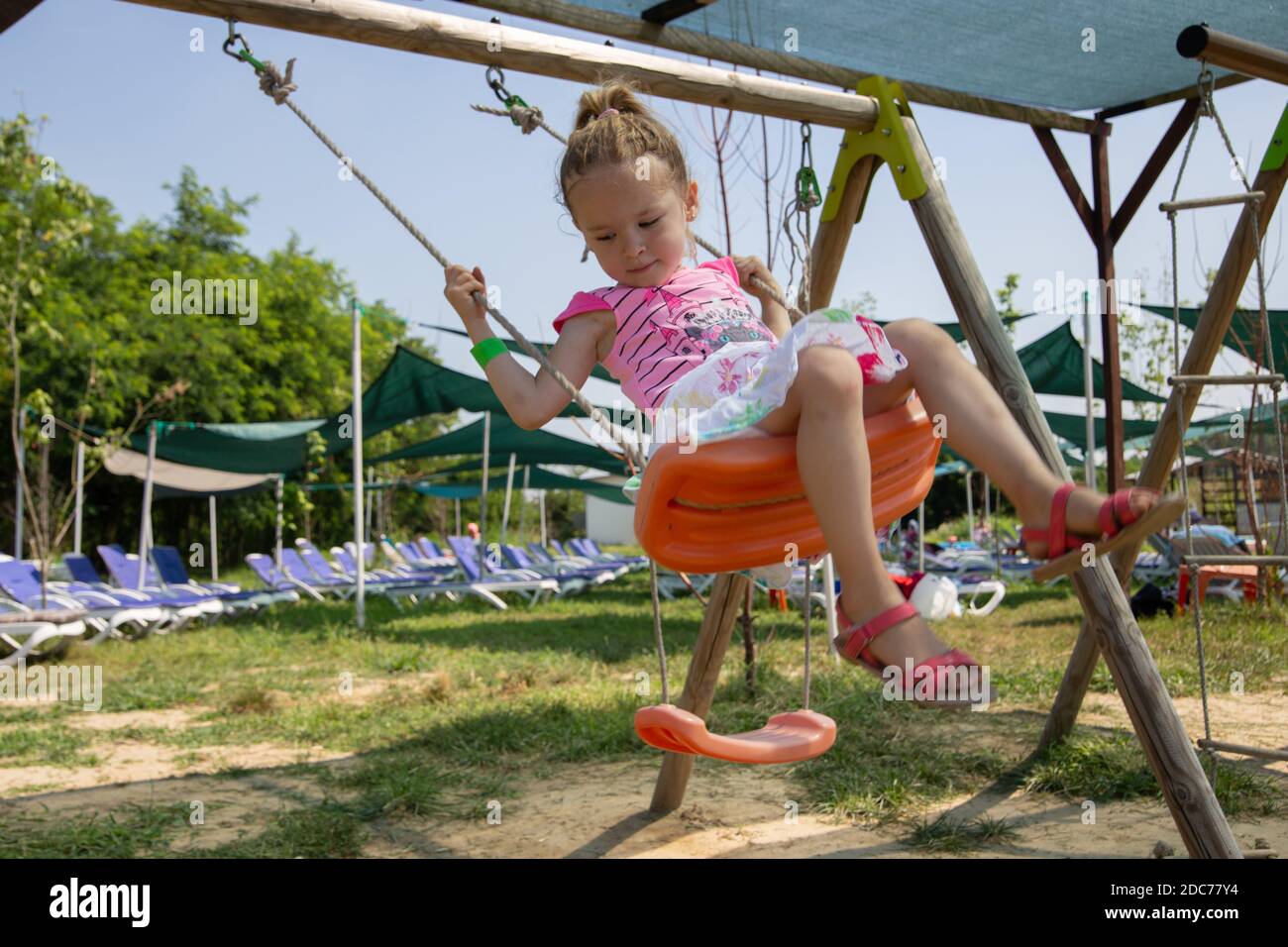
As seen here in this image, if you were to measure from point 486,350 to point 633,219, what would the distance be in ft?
1.39

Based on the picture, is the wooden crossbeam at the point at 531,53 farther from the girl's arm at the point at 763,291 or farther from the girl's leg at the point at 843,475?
the girl's leg at the point at 843,475

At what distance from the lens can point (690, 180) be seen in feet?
7.93

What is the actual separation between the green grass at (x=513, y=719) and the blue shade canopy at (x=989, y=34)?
2987 millimetres

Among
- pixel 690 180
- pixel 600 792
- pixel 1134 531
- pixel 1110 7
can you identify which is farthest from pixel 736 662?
pixel 1134 531

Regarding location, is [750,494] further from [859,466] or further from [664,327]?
[664,327]

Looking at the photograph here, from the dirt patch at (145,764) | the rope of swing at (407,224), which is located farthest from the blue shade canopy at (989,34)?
the dirt patch at (145,764)

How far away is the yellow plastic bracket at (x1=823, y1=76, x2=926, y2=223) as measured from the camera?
2.81m

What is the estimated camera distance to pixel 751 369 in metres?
2.04

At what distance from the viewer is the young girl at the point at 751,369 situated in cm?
181

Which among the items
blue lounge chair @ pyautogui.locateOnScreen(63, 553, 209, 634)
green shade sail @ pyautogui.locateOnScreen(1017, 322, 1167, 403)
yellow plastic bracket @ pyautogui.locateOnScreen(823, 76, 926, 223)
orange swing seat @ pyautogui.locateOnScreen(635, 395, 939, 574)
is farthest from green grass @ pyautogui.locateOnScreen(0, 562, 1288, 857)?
green shade sail @ pyautogui.locateOnScreen(1017, 322, 1167, 403)

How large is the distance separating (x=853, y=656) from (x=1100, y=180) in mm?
5204

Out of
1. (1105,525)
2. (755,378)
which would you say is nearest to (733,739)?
(755,378)
